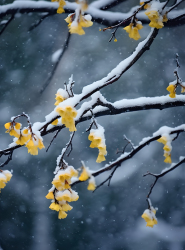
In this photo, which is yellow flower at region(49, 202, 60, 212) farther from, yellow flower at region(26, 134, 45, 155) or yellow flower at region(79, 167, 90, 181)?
yellow flower at region(26, 134, 45, 155)

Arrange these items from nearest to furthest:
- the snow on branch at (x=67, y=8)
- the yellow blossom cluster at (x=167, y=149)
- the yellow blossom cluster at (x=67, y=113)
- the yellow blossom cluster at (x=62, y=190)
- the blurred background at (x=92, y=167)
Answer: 1. the yellow blossom cluster at (x=67, y=113)
2. the yellow blossom cluster at (x=62, y=190)
3. the yellow blossom cluster at (x=167, y=149)
4. the snow on branch at (x=67, y=8)
5. the blurred background at (x=92, y=167)

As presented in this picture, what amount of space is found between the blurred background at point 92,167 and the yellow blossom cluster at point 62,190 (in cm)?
570

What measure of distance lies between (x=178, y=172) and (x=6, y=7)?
5.91 meters

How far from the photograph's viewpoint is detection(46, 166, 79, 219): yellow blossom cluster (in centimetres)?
106

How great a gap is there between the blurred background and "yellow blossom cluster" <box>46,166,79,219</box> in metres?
5.70

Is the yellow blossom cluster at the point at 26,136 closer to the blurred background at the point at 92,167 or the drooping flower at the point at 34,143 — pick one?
the drooping flower at the point at 34,143

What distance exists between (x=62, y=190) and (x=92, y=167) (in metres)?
6.22

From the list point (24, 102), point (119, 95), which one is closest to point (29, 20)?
point (24, 102)

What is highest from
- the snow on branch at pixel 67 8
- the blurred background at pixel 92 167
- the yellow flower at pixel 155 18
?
the snow on branch at pixel 67 8

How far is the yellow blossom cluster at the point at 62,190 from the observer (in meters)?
1.06

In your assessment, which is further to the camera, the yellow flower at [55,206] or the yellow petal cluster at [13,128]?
the yellow flower at [55,206]

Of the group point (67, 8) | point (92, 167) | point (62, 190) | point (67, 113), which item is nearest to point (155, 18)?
point (67, 113)

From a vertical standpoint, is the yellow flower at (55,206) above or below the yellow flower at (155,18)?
below

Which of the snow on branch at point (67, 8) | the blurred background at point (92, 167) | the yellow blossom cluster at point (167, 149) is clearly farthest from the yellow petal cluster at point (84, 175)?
the blurred background at point (92, 167)
